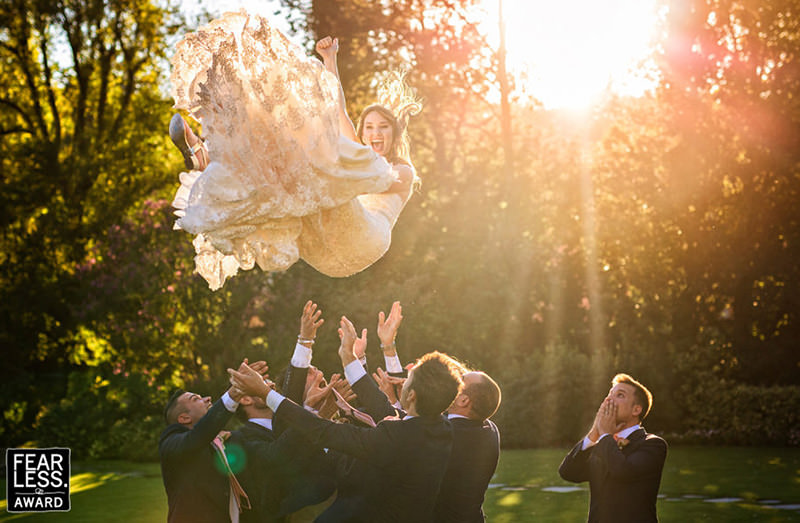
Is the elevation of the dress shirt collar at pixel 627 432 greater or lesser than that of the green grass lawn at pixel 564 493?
greater

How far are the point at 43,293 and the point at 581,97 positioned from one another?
33.3 feet

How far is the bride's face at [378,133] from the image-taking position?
17.2ft

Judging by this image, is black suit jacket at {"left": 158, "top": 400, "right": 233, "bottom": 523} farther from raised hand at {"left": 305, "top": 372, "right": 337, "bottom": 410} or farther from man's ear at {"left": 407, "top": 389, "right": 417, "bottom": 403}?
man's ear at {"left": 407, "top": 389, "right": 417, "bottom": 403}

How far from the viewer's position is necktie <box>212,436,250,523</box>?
5.02 meters

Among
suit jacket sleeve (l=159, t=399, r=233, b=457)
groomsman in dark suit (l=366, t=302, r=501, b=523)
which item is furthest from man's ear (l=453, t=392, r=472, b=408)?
suit jacket sleeve (l=159, t=399, r=233, b=457)

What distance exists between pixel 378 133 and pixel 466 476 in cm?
174

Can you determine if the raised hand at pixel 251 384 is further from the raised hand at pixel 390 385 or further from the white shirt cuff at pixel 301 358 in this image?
the raised hand at pixel 390 385

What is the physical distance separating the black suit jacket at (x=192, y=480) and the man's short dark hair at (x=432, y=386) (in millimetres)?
1179

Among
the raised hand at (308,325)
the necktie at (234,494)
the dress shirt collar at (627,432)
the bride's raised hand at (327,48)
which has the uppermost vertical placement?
the bride's raised hand at (327,48)

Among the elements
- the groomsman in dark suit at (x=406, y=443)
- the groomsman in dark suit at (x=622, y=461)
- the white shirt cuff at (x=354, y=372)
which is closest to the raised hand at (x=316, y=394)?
the white shirt cuff at (x=354, y=372)

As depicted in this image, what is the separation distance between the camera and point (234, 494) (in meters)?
5.06

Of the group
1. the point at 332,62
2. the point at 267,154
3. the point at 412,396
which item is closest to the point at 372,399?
the point at 412,396

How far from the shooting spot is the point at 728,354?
14523mm

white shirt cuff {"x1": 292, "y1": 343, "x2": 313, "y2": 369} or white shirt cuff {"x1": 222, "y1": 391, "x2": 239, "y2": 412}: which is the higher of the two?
white shirt cuff {"x1": 292, "y1": 343, "x2": 313, "y2": 369}
